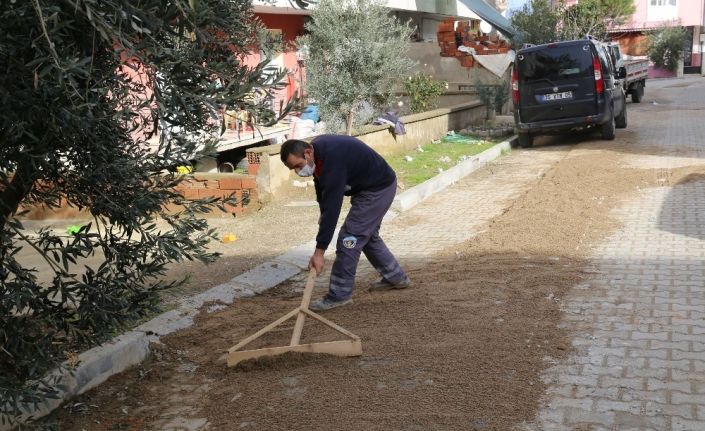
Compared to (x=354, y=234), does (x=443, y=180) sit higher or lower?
lower

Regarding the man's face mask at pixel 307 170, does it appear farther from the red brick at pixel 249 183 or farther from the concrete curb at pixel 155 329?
the red brick at pixel 249 183

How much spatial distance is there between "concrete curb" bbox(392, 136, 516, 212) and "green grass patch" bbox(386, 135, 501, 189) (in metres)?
0.27

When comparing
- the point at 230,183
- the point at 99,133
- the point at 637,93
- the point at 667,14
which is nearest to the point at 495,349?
the point at 99,133

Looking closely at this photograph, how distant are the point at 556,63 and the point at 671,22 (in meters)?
44.6

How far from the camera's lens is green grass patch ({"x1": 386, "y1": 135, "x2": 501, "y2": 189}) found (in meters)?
12.5

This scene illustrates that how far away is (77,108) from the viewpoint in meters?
3.02

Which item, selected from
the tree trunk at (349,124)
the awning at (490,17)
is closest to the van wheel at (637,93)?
the awning at (490,17)

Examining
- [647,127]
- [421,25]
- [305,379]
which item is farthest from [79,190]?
[421,25]

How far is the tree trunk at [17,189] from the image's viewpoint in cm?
350

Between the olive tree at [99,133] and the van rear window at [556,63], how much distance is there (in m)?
12.5

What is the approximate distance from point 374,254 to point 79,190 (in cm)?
291

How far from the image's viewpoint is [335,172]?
5.48m

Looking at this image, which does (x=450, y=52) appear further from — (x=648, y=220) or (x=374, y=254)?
(x=374, y=254)

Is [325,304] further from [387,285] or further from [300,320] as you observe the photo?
[300,320]
